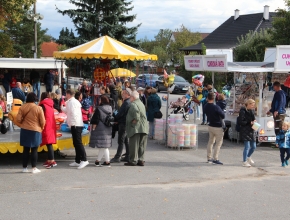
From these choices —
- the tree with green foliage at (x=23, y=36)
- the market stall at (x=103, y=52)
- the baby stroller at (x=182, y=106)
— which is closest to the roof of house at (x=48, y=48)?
the tree with green foliage at (x=23, y=36)

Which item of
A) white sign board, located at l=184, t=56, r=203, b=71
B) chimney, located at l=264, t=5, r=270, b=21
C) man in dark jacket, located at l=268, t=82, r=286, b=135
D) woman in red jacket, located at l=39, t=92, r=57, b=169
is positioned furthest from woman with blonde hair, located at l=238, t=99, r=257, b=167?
chimney, located at l=264, t=5, r=270, b=21

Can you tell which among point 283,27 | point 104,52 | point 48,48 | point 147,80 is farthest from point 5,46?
point 48,48

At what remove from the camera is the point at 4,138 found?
10.6 m

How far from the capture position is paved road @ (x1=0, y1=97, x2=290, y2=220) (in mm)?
6930

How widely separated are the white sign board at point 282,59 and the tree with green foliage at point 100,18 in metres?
23.3

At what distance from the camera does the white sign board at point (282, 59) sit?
1230cm

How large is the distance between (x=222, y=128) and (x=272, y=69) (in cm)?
319

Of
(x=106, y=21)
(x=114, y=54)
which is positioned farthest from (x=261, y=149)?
(x=106, y=21)

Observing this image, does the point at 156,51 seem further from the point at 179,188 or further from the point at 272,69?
the point at 179,188

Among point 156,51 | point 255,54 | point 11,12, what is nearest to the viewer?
point 11,12

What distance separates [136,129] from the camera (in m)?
10.2

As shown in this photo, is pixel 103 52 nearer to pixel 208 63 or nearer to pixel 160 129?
pixel 160 129

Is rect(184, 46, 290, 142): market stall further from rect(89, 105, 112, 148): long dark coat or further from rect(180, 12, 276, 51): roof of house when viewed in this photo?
rect(180, 12, 276, 51): roof of house

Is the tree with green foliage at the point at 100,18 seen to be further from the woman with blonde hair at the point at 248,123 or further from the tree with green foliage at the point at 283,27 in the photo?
the woman with blonde hair at the point at 248,123
